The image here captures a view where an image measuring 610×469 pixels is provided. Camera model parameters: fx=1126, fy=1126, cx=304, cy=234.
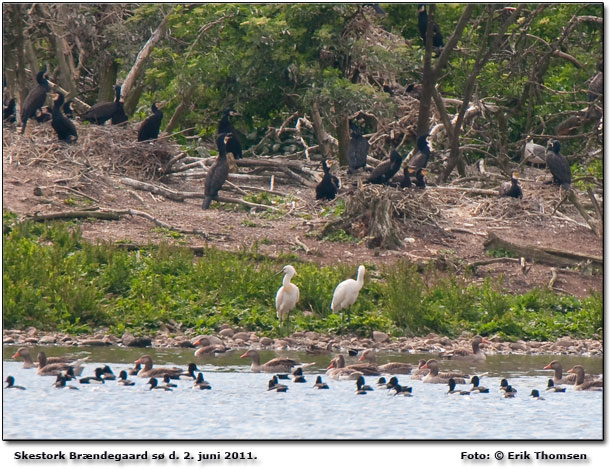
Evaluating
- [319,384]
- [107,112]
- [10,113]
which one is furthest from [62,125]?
[319,384]

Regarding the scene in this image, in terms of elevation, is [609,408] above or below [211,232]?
below

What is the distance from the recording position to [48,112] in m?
21.3

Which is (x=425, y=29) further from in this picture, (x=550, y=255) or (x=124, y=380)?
(x=124, y=380)

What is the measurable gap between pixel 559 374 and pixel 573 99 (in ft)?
41.2

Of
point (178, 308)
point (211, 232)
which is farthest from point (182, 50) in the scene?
point (178, 308)

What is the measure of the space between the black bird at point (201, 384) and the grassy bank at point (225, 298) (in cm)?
328

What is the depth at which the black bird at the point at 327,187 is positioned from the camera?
772 inches

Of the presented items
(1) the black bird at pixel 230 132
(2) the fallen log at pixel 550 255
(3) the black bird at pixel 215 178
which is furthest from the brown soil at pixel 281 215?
(1) the black bird at pixel 230 132

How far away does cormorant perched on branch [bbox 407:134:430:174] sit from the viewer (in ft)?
66.6

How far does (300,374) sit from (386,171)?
305 inches

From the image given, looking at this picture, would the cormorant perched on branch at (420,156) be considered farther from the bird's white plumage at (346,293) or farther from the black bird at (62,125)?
the black bird at (62,125)

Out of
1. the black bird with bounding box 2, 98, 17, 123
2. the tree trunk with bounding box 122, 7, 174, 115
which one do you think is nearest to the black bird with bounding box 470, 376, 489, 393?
the black bird with bounding box 2, 98, 17, 123

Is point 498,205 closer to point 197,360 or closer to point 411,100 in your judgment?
point 411,100

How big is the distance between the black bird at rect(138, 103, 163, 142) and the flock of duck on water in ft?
28.1
